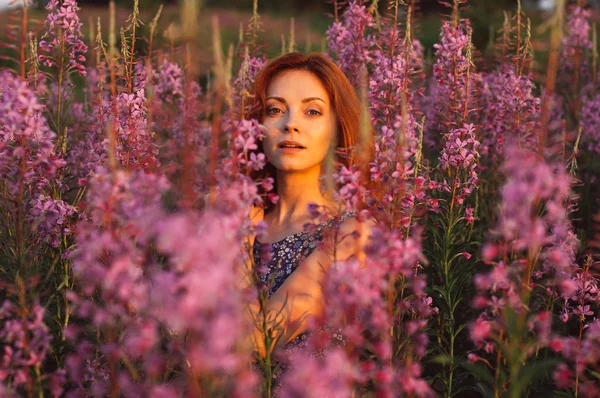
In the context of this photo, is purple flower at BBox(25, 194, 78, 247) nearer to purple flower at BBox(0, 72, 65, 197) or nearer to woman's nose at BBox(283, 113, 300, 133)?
purple flower at BBox(0, 72, 65, 197)

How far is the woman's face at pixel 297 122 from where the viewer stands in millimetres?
4012

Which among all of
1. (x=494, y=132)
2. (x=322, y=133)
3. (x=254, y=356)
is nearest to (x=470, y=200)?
(x=494, y=132)

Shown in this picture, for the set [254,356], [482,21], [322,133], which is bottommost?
[254,356]

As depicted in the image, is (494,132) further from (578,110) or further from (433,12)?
(433,12)

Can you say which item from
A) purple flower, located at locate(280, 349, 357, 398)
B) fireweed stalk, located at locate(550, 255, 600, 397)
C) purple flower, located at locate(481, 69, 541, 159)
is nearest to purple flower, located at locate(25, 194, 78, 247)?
purple flower, located at locate(280, 349, 357, 398)

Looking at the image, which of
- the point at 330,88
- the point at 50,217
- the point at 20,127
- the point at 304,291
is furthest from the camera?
the point at 330,88

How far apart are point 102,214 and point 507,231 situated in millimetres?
1296

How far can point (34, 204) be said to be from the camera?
12.6 ft

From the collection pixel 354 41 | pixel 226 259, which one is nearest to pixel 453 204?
pixel 354 41

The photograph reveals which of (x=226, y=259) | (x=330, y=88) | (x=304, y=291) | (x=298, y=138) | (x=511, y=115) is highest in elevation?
(x=330, y=88)

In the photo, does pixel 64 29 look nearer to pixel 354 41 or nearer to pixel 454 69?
pixel 354 41

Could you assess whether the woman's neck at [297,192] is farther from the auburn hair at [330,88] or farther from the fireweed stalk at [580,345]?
the fireweed stalk at [580,345]

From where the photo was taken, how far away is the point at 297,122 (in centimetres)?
403

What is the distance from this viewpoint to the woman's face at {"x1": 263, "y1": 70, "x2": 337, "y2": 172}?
4012mm
